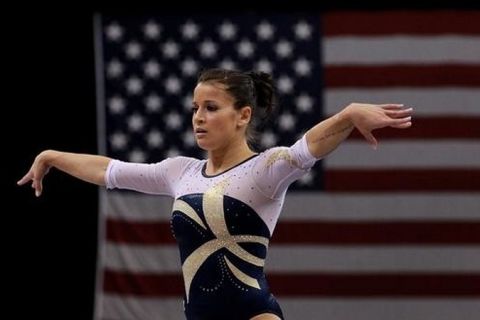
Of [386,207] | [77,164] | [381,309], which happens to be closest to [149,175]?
[77,164]

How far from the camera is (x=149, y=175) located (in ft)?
13.0

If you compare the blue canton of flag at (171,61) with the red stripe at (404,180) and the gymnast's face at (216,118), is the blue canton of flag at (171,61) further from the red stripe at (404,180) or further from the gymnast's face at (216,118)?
the gymnast's face at (216,118)

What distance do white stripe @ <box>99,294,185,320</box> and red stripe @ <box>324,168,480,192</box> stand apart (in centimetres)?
130

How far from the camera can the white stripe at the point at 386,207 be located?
6324 millimetres

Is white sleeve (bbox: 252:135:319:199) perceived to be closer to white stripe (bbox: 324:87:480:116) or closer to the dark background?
white stripe (bbox: 324:87:480:116)

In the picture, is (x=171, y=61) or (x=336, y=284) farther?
(x=171, y=61)

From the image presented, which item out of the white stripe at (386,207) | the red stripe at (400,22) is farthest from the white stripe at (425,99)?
the white stripe at (386,207)

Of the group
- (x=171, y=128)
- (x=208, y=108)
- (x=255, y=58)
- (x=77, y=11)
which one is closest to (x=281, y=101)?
(x=255, y=58)

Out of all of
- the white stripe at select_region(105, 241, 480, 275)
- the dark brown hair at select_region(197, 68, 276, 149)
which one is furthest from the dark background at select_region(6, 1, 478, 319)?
the dark brown hair at select_region(197, 68, 276, 149)

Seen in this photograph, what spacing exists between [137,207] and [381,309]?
5.58 ft

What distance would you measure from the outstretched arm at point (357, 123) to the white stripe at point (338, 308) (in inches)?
125

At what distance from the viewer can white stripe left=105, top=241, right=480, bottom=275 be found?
6.31 m

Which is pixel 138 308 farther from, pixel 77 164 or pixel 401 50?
pixel 77 164

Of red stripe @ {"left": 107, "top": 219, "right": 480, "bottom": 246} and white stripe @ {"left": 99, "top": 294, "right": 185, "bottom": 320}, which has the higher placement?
red stripe @ {"left": 107, "top": 219, "right": 480, "bottom": 246}
